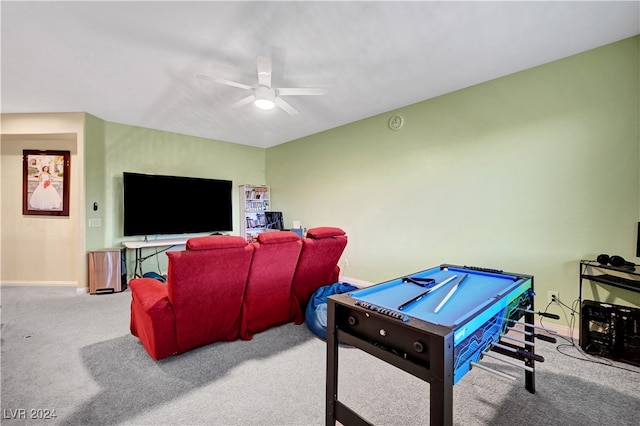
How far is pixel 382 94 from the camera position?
3324mm

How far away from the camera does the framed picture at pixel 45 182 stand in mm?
4215

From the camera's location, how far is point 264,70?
2.36 metres

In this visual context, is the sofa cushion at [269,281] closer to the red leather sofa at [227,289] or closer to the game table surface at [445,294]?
the red leather sofa at [227,289]

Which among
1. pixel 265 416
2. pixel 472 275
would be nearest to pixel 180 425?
pixel 265 416

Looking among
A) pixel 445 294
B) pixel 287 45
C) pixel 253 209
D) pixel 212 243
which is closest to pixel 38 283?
pixel 253 209

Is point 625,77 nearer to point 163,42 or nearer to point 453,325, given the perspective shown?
point 453,325

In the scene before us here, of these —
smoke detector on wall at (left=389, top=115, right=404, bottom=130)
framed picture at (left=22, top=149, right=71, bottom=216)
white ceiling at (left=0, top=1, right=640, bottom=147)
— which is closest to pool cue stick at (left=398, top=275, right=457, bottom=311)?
white ceiling at (left=0, top=1, right=640, bottom=147)

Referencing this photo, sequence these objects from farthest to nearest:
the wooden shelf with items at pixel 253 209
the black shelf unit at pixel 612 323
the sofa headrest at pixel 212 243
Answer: the wooden shelf with items at pixel 253 209 < the black shelf unit at pixel 612 323 < the sofa headrest at pixel 212 243

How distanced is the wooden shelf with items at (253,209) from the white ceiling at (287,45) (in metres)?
2.37

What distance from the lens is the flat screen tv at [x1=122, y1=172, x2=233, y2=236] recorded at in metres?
4.32

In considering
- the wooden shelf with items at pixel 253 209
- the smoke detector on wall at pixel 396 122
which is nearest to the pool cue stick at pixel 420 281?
the smoke detector on wall at pixel 396 122

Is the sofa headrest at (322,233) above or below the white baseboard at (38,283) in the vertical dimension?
above

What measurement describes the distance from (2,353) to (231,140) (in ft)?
14.2

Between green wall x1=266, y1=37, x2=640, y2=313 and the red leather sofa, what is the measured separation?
1.41 m
